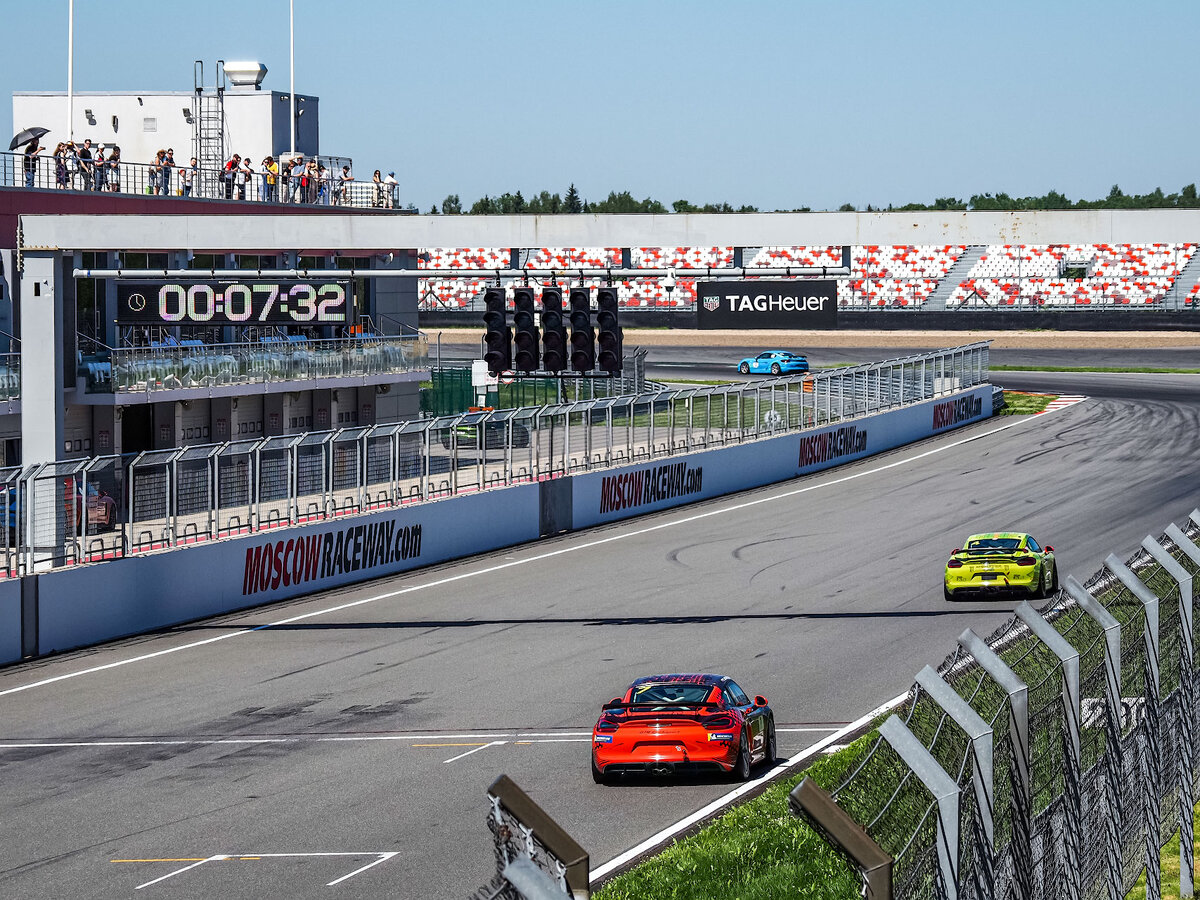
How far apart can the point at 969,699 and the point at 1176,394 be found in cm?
6015

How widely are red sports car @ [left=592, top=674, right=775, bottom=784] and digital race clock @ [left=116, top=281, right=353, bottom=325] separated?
1645 cm

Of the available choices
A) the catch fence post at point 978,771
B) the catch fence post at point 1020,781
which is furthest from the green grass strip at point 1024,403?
the catch fence post at point 978,771

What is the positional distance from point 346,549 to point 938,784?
85.4ft

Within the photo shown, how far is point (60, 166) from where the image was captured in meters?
46.9

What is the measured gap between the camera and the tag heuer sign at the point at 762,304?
27172mm

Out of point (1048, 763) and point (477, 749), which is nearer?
point (1048, 763)

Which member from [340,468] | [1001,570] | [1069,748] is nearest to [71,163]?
[340,468]

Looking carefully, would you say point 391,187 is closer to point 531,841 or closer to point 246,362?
point 246,362

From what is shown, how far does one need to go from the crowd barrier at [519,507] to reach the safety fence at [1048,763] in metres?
17.8

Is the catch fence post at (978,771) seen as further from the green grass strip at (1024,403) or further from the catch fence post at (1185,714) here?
the green grass strip at (1024,403)

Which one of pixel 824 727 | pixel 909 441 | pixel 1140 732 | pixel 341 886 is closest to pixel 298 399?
pixel 909 441

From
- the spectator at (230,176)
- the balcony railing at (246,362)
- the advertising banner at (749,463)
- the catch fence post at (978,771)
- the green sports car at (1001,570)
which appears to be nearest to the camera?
the catch fence post at (978,771)

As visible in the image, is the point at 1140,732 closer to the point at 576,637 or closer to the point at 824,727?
the point at 824,727

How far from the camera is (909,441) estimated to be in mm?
53656
